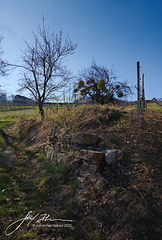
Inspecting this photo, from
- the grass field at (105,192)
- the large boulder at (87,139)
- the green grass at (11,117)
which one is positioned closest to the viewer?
the grass field at (105,192)

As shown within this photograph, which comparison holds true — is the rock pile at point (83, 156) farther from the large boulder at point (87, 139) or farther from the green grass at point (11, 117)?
the green grass at point (11, 117)

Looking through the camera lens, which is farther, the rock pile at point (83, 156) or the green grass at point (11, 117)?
the green grass at point (11, 117)

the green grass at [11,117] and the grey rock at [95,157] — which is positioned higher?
the green grass at [11,117]

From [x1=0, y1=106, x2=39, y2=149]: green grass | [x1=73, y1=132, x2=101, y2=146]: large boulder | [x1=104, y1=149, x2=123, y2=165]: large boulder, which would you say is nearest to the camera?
[x1=104, y1=149, x2=123, y2=165]: large boulder

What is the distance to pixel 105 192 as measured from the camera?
3.02 metres

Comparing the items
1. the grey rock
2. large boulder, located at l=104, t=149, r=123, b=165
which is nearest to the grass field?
large boulder, located at l=104, t=149, r=123, b=165

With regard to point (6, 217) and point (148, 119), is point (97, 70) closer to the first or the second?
point (148, 119)

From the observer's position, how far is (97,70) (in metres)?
15.4

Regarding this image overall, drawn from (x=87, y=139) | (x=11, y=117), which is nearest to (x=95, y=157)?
(x=87, y=139)

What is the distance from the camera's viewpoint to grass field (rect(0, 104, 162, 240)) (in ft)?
7.86

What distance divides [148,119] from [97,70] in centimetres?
1147

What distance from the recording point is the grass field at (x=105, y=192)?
240 centimetres

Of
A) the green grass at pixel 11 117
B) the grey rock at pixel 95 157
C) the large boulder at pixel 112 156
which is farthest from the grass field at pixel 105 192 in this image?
the green grass at pixel 11 117

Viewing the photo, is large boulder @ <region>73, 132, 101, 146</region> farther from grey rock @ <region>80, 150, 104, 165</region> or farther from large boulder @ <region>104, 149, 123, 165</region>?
large boulder @ <region>104, 149, 123, 165</region>
